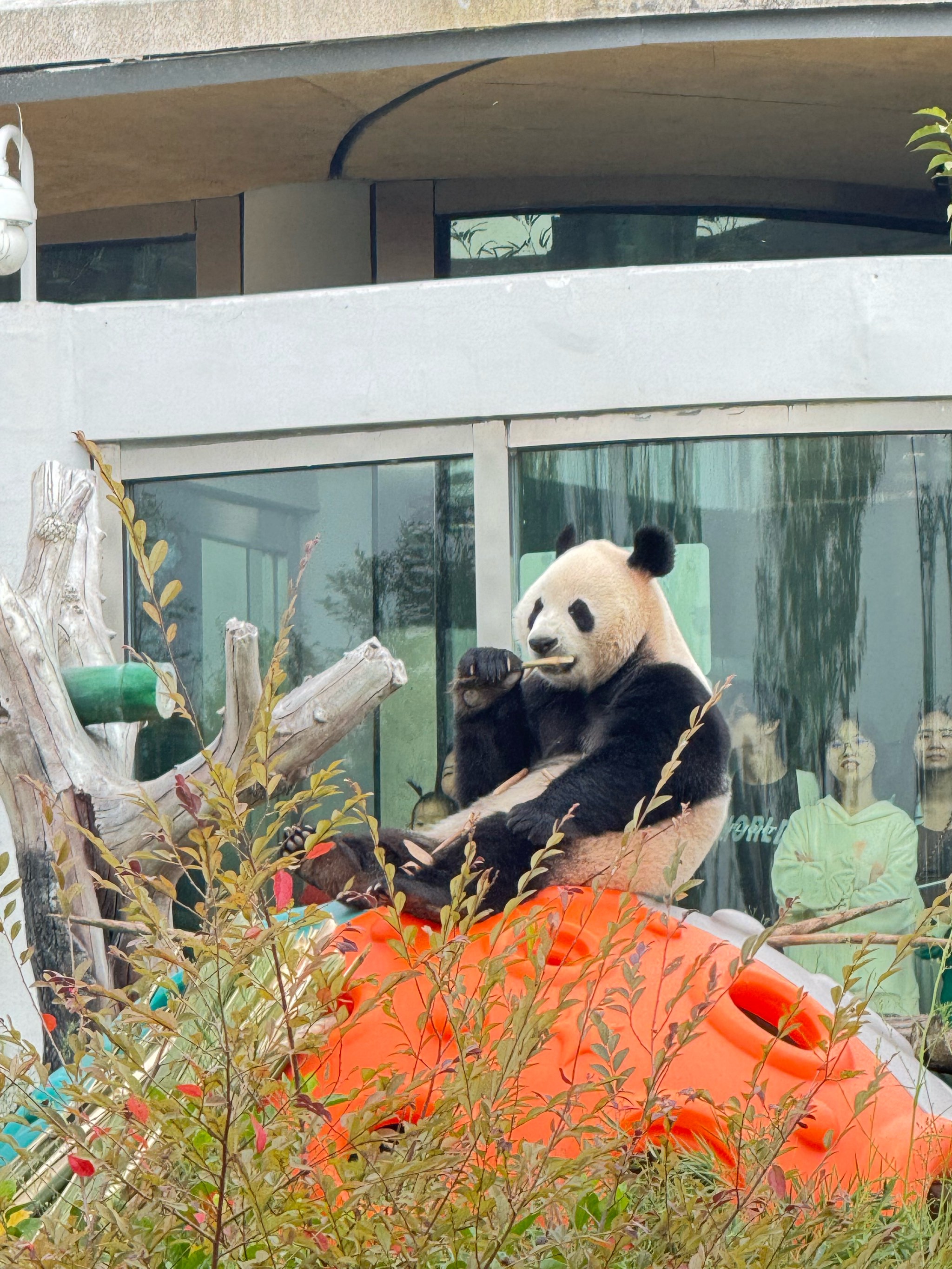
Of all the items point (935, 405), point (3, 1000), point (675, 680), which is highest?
point (935, 405)

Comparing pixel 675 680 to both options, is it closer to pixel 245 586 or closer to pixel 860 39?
pixel 245 586

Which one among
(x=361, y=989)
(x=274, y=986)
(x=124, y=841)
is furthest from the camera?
(x=124, y=841)

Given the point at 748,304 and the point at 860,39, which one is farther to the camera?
the point at 860,39

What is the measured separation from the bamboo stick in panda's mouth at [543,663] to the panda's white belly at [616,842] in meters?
0.26

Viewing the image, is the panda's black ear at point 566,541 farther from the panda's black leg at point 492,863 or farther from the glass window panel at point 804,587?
the glass window panel at point 804,587

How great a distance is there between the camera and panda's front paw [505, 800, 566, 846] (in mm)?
3529

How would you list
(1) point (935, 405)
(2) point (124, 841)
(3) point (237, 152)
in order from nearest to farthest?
(2) point (124, 841) → (1) point (935, 405) → (3) point (237, 152)

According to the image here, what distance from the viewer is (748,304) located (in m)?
5.71

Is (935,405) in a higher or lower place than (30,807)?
higher

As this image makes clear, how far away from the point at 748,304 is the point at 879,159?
14.6ft

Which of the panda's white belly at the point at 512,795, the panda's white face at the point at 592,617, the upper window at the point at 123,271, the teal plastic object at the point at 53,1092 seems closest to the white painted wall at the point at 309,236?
the upper window at the point at 123,271

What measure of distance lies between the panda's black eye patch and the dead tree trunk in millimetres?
608

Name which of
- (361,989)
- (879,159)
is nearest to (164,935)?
(361,989)

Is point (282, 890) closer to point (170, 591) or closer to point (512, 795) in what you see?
point (170, 591)
